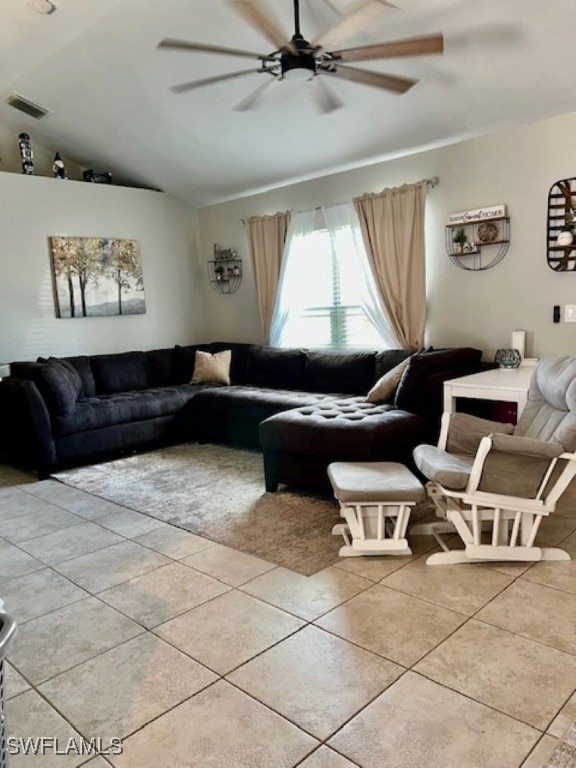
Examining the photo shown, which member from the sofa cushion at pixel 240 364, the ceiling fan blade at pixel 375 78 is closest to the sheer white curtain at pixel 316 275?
the sofa cushion at pixel 240 364

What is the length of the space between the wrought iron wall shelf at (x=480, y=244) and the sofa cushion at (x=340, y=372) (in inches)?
40.5

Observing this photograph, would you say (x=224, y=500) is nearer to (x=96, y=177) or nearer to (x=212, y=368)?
(x=212, y=368)

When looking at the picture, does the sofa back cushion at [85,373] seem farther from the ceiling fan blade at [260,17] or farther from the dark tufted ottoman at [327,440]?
the ceiling fan blade at [260,17]

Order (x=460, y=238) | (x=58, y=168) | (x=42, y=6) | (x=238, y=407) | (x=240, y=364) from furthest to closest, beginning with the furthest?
(x=240, y=364) → (x=58, y=168) → (x=238, y=407) → (x=460, y=238) → (x=42, y=6)

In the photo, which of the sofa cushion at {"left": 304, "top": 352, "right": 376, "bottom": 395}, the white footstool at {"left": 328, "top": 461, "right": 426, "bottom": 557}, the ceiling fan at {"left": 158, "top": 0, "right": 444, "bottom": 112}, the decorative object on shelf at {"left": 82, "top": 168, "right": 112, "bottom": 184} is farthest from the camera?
the decorative object on shelf at {"left": 82, "top": 168, "right": 112, "bottom": 184}

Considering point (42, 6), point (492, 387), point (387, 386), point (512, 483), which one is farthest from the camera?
point (387, 386)

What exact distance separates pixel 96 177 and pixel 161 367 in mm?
2016

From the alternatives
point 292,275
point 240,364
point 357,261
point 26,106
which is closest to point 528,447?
point 357,261

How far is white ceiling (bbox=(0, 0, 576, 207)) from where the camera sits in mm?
3232

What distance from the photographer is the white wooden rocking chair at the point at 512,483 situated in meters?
2.48

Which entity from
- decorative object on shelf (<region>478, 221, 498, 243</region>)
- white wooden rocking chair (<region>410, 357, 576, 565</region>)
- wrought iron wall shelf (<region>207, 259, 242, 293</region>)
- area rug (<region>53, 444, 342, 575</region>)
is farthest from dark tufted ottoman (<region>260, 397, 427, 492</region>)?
wrought iron wall shelf (<region>207, 259, 242, 293</region>)

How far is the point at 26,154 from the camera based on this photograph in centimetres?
534

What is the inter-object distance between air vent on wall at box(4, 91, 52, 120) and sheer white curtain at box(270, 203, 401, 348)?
237 cm

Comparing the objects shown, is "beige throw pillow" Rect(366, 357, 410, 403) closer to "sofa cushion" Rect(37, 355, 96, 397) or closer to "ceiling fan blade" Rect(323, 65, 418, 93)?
"ceiling fan blade" Rect(323, 65, 418, 93)
